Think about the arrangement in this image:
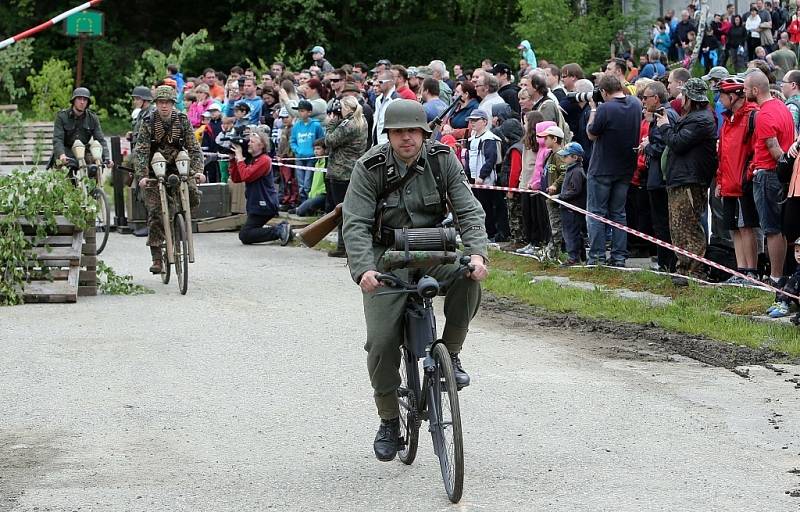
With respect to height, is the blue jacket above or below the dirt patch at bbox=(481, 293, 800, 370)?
above

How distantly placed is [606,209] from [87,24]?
1892 centimetres

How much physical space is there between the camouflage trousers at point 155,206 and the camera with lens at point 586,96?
14.6ft

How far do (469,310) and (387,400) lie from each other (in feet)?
2.11

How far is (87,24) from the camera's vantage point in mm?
30172

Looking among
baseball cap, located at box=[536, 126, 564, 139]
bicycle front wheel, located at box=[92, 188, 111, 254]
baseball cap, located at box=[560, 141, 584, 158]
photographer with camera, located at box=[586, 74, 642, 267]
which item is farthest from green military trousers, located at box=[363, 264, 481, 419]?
bicycle front wheel, located at box=[92, 188, 111, 254]

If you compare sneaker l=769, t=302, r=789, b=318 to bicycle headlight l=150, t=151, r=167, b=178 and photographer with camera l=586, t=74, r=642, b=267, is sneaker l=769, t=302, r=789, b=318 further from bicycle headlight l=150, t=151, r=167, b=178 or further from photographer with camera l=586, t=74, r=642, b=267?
bicycle headlight l=150, t=151, r=167, b=178

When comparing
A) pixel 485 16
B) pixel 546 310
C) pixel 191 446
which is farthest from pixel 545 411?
pixel 485 16

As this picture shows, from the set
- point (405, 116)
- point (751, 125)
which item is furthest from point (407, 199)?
point (751, 125)

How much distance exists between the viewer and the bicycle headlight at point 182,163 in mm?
14234

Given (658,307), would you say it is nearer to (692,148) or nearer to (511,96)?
(692,148)

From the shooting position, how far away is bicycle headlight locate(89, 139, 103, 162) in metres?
19.0

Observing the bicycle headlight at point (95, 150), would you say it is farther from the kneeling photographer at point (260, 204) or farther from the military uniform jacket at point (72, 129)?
the kneeling photographer at point (260, 204)

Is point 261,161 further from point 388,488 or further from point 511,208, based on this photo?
Answer: point 388,488

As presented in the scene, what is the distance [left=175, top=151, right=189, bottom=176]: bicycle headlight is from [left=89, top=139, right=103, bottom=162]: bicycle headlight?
5.08 meters
